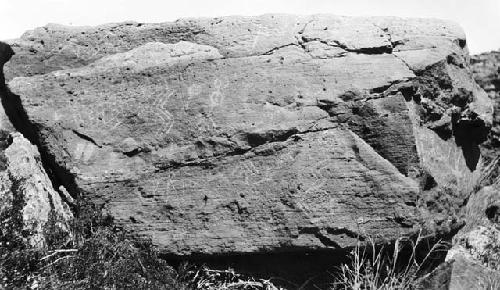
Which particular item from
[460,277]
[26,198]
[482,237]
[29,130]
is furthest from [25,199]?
[482,237]

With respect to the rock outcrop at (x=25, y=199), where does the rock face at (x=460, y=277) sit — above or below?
below

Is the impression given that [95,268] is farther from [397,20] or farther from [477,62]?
[477,62]

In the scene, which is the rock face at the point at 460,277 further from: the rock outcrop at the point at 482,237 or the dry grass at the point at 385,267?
the dry grass at the point at 385,267

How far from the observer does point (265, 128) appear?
6.62 meters

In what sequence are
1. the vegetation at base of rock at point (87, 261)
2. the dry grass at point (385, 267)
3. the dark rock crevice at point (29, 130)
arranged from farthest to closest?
the dark rock crevice at point (29, 130) < the dry grass at point (385, 267) < the vegetation at base of rock at point (87, 261)

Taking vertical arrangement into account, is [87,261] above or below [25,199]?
below

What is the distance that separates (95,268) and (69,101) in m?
1.81

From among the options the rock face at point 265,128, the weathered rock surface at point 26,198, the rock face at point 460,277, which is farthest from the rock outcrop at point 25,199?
the rock face at point 460,277

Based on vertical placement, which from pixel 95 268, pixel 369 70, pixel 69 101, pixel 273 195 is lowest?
pixel 95 268

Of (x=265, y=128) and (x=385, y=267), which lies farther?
(x=265, y=128)

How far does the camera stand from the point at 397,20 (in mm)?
7188

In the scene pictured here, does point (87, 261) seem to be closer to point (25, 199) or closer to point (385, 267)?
point (25, 199)

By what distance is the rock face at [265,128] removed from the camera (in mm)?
6418

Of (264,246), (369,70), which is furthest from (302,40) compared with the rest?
(264,246)
